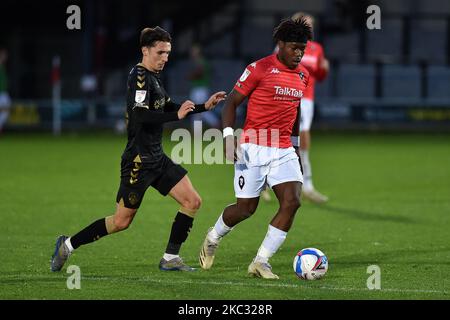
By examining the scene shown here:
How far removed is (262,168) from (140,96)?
1271mm

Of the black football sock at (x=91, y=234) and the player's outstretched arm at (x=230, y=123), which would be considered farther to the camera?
the black football sock at (x=91, y=234)

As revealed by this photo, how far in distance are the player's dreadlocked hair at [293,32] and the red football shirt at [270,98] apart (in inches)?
11.1

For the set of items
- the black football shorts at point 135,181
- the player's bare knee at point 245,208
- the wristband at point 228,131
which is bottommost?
the player's bare knee at point 245,208

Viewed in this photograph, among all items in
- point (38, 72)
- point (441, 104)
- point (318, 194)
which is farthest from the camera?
point (38, 72)

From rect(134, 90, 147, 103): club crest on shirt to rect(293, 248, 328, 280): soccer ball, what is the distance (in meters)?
1.94

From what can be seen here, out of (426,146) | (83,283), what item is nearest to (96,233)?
(83,283)

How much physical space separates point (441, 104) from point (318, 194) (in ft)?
59.6

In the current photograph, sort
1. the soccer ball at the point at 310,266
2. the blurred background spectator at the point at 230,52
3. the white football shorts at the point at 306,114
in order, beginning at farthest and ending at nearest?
the blurred background spectator at the point at 230,52 → the white football shorts at the point at 306,114 → the soccer ball at the point at 310,266

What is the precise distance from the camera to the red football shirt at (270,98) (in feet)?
30.8

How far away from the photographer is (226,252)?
35.4ft

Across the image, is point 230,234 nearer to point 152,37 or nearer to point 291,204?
point 291,204

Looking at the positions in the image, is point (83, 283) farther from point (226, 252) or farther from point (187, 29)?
point (187, 29)

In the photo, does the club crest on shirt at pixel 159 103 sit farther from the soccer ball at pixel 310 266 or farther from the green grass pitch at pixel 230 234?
the soccer ball at pixel 310 266

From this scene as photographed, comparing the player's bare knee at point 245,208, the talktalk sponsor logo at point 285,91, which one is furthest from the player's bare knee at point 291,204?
the talktalk sponsor logo at point 285,91
